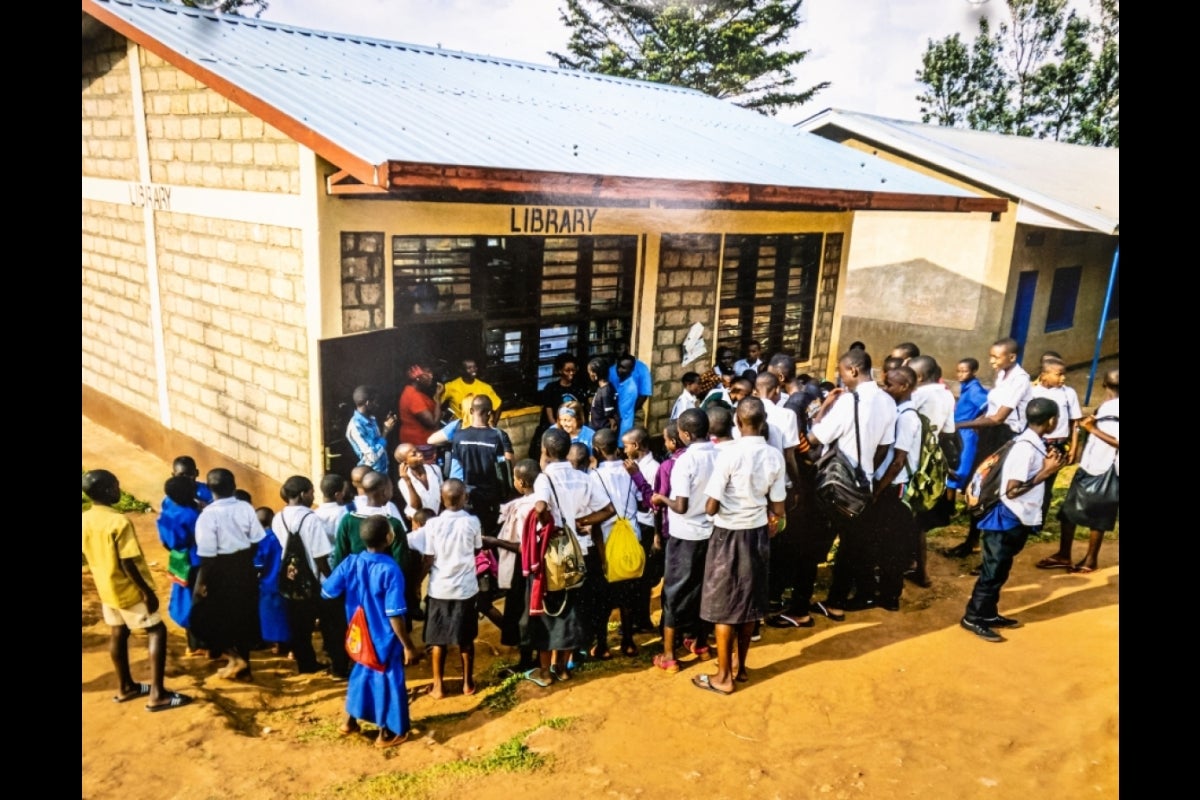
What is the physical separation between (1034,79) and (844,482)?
726 inches

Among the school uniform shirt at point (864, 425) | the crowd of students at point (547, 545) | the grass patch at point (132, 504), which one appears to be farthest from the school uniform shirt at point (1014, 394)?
the grass patch at point (132, 504)

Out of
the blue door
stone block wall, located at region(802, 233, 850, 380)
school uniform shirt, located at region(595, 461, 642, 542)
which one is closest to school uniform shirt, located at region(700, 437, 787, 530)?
school uniform shirt, located at region(595, 461, 642, 542)

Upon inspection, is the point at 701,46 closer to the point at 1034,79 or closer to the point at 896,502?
the point at 1034,79

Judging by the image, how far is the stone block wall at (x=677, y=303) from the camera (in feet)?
26.4

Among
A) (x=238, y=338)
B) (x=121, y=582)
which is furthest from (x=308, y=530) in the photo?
(x=238, y=338)

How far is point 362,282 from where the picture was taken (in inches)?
229

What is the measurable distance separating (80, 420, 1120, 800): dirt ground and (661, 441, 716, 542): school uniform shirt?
0.98 metres

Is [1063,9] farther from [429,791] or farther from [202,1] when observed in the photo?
[202,1]

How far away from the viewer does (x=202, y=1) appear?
16.4 m

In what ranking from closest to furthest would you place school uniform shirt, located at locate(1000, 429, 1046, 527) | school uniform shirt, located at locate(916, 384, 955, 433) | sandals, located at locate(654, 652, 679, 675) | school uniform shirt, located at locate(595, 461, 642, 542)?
1. school uniform shirt, located at locate(595, 461, 642, 542)
2. sandals, located at locate(654, 652, 679, 675)
3. school uniform shirt, located at locate(1000, 429, 1046, 527)
4. school uniform shirt, located at locate(916, 384, 955, 433)

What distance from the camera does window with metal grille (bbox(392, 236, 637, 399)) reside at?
20.9 feet

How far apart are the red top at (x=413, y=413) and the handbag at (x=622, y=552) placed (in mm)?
1983

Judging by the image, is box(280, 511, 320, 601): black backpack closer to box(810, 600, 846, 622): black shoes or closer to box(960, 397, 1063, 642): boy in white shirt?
box(810, 600, 846, 622): black shoes
